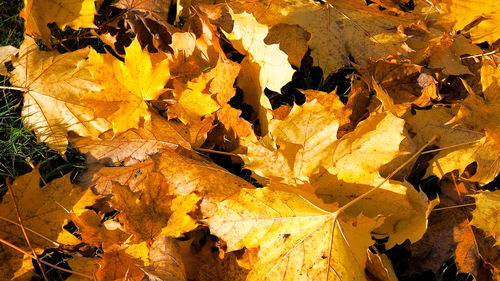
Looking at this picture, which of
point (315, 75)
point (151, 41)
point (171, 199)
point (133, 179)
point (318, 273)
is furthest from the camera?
point (315, 75)

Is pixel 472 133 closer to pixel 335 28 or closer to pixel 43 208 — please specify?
pixel 335 28

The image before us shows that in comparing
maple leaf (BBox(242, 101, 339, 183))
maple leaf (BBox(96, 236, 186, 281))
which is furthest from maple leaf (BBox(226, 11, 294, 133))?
maple leaf (BBox(96, 236, 186, 281))

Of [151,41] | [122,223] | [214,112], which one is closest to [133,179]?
[122,223]

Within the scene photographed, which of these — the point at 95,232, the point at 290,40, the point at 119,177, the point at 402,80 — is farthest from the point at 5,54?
the point at 402,80

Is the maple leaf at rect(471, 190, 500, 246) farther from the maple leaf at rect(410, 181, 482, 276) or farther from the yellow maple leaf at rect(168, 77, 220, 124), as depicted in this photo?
the yellow maple leaf at rect(168, 77, 220, 124)

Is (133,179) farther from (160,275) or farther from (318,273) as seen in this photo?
(318,273)

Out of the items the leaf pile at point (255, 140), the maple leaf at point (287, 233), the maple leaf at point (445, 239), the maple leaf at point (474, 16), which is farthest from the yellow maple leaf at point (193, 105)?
the maple leaf at point (474, 16)
